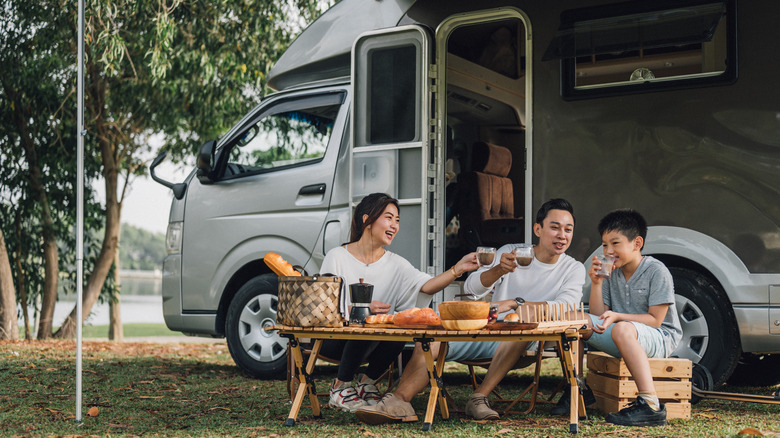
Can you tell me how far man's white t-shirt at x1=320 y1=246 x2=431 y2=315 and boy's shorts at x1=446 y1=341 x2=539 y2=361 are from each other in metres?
0.36

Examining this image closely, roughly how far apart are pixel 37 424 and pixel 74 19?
609 cm

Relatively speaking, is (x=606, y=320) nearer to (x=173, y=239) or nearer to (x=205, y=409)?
(x=205, y=409)

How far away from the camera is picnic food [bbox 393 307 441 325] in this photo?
12.6ft

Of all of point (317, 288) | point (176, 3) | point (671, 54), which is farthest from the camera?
point (176, 3)

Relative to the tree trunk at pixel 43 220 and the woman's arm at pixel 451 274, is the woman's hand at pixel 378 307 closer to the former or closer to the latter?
the woman's arm at pixel 451 274

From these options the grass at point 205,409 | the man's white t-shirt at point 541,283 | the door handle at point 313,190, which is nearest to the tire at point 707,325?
the grass at point 205,409

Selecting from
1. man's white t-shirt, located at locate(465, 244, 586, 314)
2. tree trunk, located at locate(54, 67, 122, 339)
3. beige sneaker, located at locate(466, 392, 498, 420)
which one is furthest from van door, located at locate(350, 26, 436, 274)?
tree trunk, located at locate(54, 67, 122, 339)

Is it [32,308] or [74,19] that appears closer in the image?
[74,19]

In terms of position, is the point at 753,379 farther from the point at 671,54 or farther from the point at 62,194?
the point at 62,194

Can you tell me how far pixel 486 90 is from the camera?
22.3 ft

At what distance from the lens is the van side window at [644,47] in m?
4.82

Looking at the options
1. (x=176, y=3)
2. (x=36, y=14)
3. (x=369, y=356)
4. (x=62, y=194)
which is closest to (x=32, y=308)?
(x=62, y=194)

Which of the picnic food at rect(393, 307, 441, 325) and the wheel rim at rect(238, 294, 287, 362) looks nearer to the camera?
the picnic food at rect(393, 307, 441, 325)

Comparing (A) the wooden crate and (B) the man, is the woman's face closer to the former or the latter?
(B) the man
